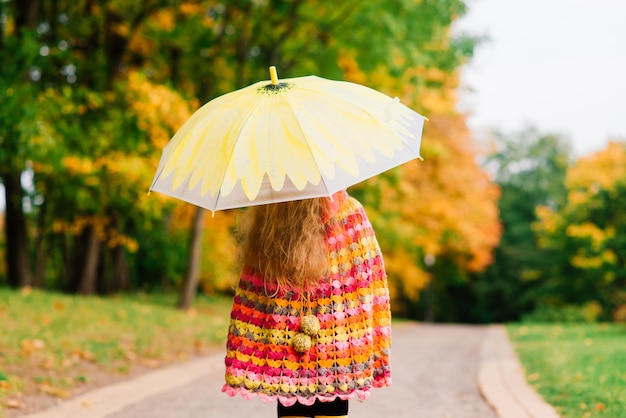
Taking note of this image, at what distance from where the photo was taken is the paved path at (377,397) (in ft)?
19.3

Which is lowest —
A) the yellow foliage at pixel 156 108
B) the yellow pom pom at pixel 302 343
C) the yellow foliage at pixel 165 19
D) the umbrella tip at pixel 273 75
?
the yellow pom pom at pixel 302 343

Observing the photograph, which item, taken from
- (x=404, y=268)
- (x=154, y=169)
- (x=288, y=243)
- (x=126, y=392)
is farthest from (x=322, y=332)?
(x=404, y=268)

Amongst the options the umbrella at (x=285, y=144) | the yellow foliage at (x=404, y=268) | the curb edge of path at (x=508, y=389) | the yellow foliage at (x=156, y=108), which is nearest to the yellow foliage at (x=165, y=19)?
the yellow foliage at (x=156, y=108)

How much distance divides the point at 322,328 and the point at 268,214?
57 cm

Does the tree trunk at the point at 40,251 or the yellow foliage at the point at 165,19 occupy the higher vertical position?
the yellow foliage at the point at 165,19

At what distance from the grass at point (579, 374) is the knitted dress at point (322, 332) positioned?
3.11 metres

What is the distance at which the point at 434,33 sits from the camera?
14.6 meters

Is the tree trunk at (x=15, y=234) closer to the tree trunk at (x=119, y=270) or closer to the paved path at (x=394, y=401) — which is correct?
the tree trunk at (x=119, y=270)

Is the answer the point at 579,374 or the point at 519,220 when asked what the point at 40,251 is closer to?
the point at 579,374

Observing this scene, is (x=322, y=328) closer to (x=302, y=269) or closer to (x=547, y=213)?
(x=302, y=269)

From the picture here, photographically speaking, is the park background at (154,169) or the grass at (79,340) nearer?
the grass at (79,340)

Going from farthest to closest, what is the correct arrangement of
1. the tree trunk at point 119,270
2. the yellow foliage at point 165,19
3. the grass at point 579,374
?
1. the tree trunk at point 119,270
2. the yellow foliage at point 165,19
3. the grass at point 579,374

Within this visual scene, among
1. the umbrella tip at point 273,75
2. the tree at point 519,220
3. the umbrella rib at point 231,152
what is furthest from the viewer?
A: the tree at point 519,220

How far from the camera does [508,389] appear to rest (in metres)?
7.20
